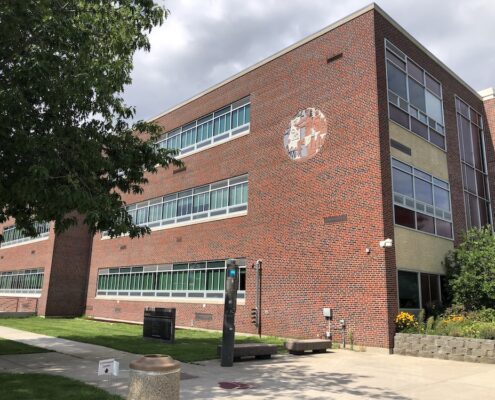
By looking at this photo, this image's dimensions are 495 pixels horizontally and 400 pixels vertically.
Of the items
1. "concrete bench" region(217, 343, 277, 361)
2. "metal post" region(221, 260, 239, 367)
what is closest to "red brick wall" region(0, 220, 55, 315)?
"concrete bench" region(217, 343, 277, 361)

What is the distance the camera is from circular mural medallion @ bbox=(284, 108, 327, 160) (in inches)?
752

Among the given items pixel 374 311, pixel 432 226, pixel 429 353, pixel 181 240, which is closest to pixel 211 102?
pixel 181 240

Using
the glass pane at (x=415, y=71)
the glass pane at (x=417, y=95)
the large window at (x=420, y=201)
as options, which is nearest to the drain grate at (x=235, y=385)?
the large window at (x=420, y=201)

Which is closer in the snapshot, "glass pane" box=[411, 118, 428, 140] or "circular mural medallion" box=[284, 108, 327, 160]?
"circular mural medallion" box=[284, 108, 327, 160]

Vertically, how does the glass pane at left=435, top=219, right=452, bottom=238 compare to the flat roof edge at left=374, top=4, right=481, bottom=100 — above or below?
below

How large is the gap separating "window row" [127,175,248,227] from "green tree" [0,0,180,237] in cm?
1090

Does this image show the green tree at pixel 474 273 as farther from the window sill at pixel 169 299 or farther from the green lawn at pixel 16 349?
the green lawn at pixel 16 349

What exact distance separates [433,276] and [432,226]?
6.48ft

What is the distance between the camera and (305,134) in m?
19.8

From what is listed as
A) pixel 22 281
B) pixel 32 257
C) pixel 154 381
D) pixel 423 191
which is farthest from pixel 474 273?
pixel 22 281

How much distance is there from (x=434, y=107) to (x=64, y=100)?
54.8 ft

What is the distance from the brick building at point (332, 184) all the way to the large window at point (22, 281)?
12500mm

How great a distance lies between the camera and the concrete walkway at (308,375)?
8773 mm

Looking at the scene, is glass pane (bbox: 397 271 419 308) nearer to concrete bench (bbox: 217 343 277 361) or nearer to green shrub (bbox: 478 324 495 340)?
green shrub (bbox: 478 324 495 340)
